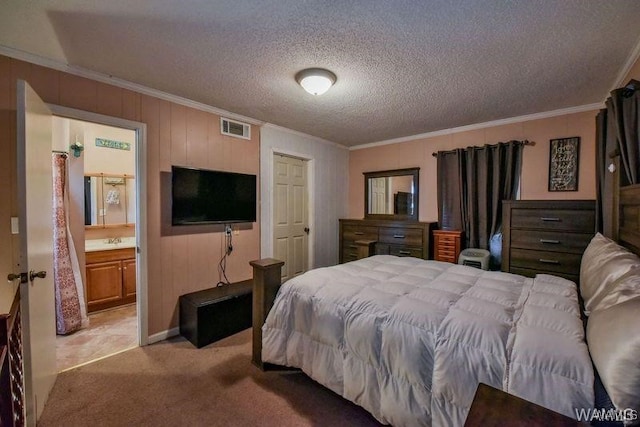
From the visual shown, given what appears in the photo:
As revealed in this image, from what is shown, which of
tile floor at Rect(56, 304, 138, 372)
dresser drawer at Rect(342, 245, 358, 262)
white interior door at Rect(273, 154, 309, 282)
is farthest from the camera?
dresser drawer at Rect(342, 245, 358, 262)

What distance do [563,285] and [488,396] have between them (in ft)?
5.13

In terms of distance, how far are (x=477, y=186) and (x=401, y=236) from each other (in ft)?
3.96

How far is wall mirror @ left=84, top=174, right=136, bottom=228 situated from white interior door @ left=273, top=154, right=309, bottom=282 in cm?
214

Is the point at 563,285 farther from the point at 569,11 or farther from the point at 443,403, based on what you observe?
the point at 569,11

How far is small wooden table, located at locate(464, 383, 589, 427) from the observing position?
75 centimetres

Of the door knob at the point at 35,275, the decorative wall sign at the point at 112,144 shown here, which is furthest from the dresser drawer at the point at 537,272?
the decorative wall sign at the point at 112,144

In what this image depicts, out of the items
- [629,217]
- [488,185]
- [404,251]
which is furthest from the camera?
[404,251]

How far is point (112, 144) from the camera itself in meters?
3.83

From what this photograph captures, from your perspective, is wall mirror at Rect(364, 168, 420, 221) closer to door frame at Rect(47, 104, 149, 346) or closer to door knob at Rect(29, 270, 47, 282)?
door frame at Rect(47, 104, 149, 346)

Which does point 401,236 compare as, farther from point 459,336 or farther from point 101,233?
point 101,233

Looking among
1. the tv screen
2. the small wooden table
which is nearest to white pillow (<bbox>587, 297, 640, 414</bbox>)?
the small wooden table

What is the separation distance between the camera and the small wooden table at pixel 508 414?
2.45 ft

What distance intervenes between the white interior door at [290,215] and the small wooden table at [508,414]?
3.29 m

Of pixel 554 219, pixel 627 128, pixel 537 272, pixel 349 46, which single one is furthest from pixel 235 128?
pixel 537 272
